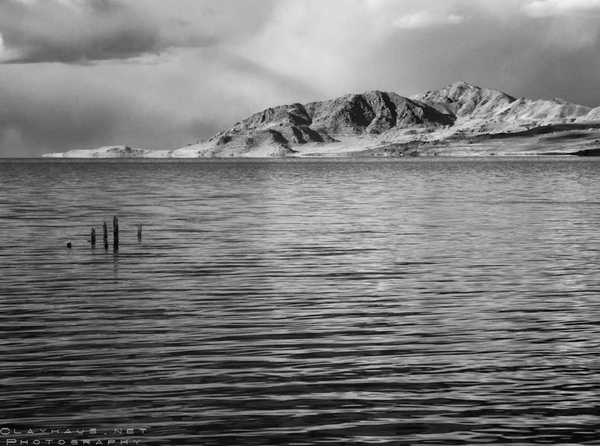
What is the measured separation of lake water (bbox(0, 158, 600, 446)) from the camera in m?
20.0

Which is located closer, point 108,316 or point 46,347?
point 46,347

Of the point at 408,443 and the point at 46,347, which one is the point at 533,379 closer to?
the point at 408,443

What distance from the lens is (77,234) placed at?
2665 inches

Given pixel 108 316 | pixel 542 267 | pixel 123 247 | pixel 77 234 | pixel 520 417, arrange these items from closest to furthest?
pixel 520 417 → pixel 108 316 → pixel 542 267 → pixel 123 247 → pixel 77 234

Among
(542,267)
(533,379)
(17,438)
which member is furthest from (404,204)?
(17,438)

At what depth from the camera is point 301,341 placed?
93.3 ft

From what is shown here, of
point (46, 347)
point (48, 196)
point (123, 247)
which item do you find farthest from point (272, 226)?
point (48, 196)

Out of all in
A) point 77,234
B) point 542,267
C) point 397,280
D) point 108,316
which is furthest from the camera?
point 77,234

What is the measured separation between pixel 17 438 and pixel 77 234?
50165mm

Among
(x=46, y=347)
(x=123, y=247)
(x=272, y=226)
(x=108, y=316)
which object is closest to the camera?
(x=46, y=347)

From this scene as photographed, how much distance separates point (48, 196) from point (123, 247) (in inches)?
2872

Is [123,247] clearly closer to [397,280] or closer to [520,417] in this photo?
[397,280]

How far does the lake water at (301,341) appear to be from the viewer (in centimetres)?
2003

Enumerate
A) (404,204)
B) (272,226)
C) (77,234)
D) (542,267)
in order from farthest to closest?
(404,204), (272,226), (77,234), (542,267)
